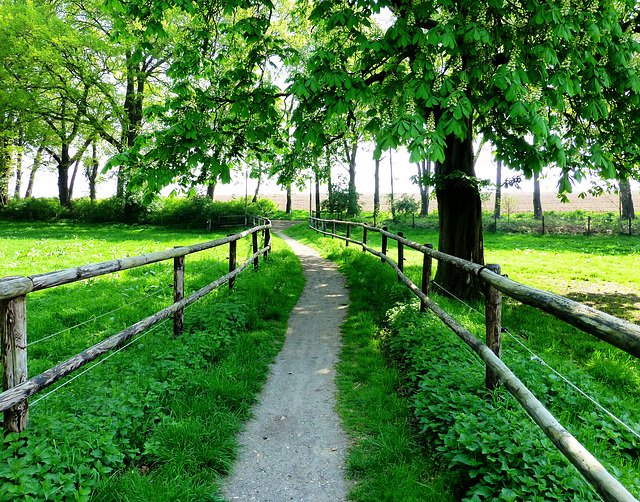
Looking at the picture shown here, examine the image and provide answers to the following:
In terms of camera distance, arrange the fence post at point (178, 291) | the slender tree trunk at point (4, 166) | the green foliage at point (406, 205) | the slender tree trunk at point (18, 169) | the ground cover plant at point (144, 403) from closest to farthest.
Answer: the ground cover plant at point (144, 403), the fence post at point (178, 291), the slender tree trunk at point (4, 166), the slender tree trunk at point (18, 169), the green foliage at point (406, 205)

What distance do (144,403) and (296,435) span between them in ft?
4.53

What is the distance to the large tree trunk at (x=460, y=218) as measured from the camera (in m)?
7.09

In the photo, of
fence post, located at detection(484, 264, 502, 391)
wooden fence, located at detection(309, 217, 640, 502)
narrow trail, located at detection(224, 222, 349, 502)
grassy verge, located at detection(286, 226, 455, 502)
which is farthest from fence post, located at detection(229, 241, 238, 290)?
fence post, located at detection(484, 264, 502, 391)

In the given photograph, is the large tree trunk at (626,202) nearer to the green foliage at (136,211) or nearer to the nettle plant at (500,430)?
the nettle plant at (500,430)

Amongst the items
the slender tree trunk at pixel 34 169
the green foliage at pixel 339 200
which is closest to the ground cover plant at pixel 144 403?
the green foliage at pixel 339 200

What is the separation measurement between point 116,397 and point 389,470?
7.71 ft

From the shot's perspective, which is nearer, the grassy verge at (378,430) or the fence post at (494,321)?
the grassy verge at (378,430)

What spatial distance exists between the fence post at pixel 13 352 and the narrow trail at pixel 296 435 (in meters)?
1.47

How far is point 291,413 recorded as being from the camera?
12.6 feet

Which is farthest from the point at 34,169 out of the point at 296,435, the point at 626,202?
the point at 626,202

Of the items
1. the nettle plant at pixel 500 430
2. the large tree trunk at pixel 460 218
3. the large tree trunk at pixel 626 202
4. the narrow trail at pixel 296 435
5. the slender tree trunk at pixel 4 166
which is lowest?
the narrow trail at pixel 296 435

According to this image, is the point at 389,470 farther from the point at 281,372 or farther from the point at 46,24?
the point at 46,24

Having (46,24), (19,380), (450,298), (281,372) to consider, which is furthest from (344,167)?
(19,380)

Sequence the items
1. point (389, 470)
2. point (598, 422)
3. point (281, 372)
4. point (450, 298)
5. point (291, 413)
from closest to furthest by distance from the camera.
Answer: point (389, 470)
point (598, 422)
point (291, 413)
point (281, 372)
point (450, 298)
